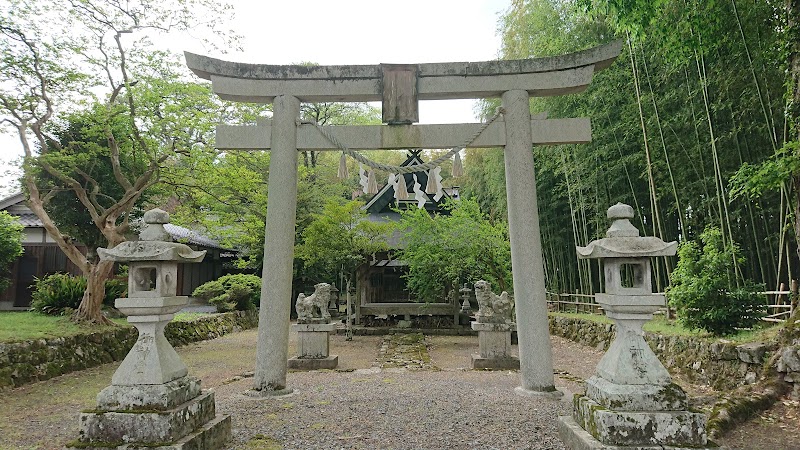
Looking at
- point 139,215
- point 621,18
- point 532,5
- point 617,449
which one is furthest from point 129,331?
point 532,5

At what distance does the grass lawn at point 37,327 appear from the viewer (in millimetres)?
7251

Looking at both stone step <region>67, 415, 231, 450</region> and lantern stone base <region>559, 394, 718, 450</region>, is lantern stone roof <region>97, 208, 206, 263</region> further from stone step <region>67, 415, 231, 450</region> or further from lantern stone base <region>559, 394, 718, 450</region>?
lantern stone base <region>559, 394, 718, 450</region>

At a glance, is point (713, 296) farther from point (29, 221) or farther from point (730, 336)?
point (29, 221)

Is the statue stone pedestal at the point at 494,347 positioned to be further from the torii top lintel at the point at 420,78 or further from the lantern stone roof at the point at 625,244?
the lantern stone roof at the point at 625,244

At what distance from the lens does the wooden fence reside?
681 cm

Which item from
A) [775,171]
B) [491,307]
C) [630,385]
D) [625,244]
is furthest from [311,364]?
[775,171]

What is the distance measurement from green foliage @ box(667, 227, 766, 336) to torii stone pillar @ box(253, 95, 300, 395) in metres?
5.94

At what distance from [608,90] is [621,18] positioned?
4.73m

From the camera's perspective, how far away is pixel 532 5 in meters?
11.8

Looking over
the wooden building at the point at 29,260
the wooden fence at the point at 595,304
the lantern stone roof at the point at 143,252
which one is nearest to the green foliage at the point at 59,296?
the wooden building at the point at 29,260

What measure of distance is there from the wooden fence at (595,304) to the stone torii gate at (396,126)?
4087 mm

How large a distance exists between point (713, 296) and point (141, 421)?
7445 mm

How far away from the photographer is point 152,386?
327 centimetres

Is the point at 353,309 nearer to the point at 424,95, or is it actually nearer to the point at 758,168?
the point at 424,95
